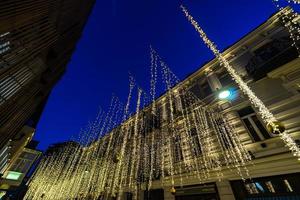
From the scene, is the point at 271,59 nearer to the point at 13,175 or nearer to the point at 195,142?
the point at 195,142

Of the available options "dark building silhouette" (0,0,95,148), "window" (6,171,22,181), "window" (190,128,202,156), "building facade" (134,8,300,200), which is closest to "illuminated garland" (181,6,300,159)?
"building facade" (134,8,300,200)

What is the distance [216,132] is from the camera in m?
9.76

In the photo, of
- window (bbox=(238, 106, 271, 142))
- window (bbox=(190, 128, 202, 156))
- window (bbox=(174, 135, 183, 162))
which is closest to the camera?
window (bbox=(238, 106, 271, 142))

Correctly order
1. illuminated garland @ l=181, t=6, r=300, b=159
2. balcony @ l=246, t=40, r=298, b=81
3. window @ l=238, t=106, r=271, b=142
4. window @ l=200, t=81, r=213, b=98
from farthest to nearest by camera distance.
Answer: window @ l=200, t=81, r=213, b=98
window @ l=238, t=106, r=271, b=142
balcony @ l=246, t=40, r=298, b=81
illuminated garland @ l=181, t=6, r=300, b=159

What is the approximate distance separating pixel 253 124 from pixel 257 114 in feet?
1.94

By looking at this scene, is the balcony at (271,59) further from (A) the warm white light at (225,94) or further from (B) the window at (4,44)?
(B) the window at (4,44)

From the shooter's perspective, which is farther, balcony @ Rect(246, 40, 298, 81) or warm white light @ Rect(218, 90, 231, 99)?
warm white light @ Rect(218, 90, 231, 99)

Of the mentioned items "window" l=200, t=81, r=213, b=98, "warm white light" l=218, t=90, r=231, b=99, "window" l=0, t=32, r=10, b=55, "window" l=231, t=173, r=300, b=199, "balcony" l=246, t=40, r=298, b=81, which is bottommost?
"window" l=231, t=173, r=300, b=199

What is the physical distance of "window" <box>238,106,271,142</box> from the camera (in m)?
8.10

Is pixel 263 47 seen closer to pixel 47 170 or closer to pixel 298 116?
pixel 298 116

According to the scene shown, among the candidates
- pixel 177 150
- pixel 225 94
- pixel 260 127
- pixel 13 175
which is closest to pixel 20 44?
pixel 225 94

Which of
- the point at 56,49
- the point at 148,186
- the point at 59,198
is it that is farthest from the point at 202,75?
the point at 59,198

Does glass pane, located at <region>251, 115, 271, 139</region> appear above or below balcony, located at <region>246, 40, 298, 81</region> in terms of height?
below

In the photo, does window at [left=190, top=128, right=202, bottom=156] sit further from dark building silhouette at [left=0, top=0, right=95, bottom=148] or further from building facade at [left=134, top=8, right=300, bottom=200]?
dark building silhouette at [left=0, top=0, right=95, bottom=148]
